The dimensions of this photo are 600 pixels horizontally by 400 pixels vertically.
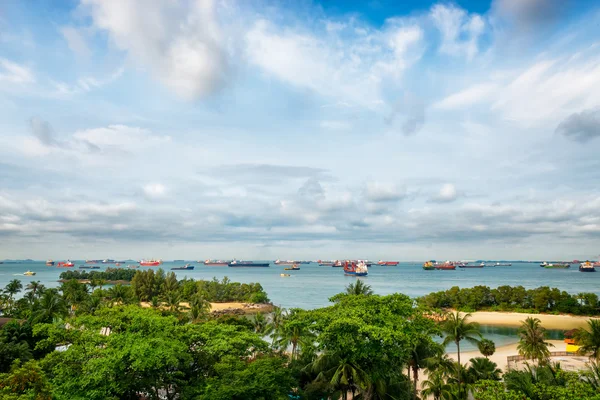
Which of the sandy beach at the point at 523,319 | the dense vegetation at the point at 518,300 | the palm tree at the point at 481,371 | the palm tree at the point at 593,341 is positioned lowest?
the sandy beach at the point at 523,319

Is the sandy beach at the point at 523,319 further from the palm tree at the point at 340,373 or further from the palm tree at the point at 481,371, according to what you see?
the palm tree at the point at 340,373

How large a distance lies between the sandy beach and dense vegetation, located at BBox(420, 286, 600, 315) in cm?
368

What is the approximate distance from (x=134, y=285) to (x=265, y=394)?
115997 mm

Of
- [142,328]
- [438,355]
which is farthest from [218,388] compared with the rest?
[438,355]

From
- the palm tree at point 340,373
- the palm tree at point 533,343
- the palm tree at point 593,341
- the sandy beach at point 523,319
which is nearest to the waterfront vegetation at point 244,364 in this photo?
the palm tree at point 340,373

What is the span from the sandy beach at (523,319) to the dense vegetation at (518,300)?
12.1 ft

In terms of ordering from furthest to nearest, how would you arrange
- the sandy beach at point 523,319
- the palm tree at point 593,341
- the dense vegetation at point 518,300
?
the dense vegetation at point 518,300 < the sandy beach at point 523,319 < the palm tree at point 593,341

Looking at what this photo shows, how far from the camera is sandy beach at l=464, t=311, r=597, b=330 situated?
85.5 meters

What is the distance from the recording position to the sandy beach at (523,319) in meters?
85.5

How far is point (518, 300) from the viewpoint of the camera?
106 meters

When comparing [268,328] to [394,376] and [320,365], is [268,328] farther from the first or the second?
[394,376]

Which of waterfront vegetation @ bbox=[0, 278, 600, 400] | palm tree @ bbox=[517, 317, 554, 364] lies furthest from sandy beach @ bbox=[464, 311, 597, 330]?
waterfront vegetation @ bbox=[0, 278, 600, 400]

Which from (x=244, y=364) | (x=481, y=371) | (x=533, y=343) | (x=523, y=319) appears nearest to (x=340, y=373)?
(x=244, y=364)

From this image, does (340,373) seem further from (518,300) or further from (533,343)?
(518,300)
